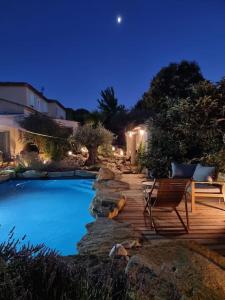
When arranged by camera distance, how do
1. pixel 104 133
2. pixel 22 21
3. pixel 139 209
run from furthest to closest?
pixel 22 21
pixel 104 133
pixel 139 209

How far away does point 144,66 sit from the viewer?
35656mm

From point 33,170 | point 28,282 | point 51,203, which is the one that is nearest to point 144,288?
point 28,282

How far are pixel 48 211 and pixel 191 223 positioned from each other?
495cm

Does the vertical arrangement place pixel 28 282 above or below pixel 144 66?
below

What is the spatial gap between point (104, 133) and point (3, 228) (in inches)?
371

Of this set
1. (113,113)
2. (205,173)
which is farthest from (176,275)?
(113,113)

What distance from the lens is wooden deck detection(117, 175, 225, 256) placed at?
→ 448cm

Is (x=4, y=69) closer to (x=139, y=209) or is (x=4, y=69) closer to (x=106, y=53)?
(x=106, y=53)

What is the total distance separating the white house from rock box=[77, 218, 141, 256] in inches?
519

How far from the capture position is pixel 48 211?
343 inches

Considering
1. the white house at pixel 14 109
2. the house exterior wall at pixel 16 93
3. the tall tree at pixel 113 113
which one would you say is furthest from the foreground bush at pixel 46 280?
the house exterior wall at pixel 16 93

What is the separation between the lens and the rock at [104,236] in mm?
3863

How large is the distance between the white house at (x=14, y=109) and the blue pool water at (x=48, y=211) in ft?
15.8

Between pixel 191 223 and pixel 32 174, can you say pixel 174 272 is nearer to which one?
pixel 191 223
